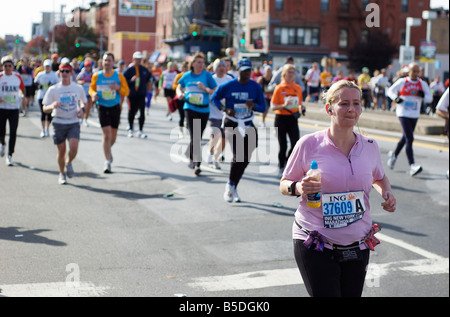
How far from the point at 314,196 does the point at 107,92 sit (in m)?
10.7

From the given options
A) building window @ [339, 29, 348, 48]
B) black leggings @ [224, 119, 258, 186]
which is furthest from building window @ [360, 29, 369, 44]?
black leggings @ [224, 119, 258, 186]

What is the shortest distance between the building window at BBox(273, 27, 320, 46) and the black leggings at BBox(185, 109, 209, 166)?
54548 millimetres

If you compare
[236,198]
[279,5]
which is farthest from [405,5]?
[236,198]

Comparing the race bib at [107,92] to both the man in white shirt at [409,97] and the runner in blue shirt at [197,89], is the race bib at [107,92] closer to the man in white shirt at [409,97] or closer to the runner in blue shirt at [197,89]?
the runner in blue shirt at [197,89]

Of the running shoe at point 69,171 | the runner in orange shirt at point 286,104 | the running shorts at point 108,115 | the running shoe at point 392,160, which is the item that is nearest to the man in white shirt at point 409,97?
the running shoe at point 392,160

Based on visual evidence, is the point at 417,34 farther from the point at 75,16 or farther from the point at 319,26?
the point at 75,16

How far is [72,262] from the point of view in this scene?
911cm

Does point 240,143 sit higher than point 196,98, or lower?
lower

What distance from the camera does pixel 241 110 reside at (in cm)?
1128

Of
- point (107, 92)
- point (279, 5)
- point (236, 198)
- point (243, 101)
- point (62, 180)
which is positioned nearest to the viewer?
point (243, 101)

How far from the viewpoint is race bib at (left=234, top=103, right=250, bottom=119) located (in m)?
11.3

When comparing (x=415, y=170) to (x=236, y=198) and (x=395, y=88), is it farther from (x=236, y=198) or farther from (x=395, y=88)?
(x=236, y=198)
